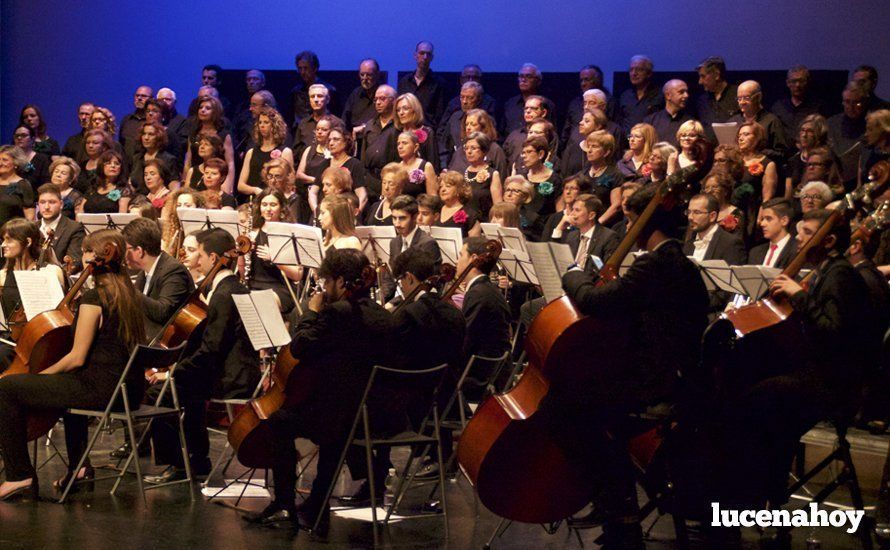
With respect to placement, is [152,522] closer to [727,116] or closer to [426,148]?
[426,148]

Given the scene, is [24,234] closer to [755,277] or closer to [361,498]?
[361,498]

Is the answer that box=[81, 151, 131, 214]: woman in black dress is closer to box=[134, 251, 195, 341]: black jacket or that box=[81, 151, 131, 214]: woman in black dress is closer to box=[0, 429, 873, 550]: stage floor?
box=[134, 251, 195, 341]: black jacket

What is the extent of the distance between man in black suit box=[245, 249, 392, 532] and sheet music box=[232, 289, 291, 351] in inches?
22.9

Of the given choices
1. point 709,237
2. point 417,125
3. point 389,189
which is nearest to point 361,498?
point 709,237

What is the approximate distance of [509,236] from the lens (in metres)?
7.19

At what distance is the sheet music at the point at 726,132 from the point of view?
845 centimetres

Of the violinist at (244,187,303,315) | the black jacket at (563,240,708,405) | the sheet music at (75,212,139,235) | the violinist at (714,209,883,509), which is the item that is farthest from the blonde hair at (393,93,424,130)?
the black jacket at (563,240,708,405)

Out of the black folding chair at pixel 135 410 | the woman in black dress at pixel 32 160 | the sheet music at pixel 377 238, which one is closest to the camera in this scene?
the black folding chair at pixel 135 410

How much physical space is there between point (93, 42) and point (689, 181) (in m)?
10.3

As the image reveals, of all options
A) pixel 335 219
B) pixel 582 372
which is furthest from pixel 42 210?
pixel 582 372

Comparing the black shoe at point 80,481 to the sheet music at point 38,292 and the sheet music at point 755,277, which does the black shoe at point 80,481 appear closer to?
the sheet music at point 38,292

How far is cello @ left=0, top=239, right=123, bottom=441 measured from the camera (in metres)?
5.74

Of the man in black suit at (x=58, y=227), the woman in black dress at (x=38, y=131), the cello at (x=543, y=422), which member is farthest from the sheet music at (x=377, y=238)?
the woman in black dress at (x=38, y=131)

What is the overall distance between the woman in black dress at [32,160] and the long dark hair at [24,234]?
3.72m
